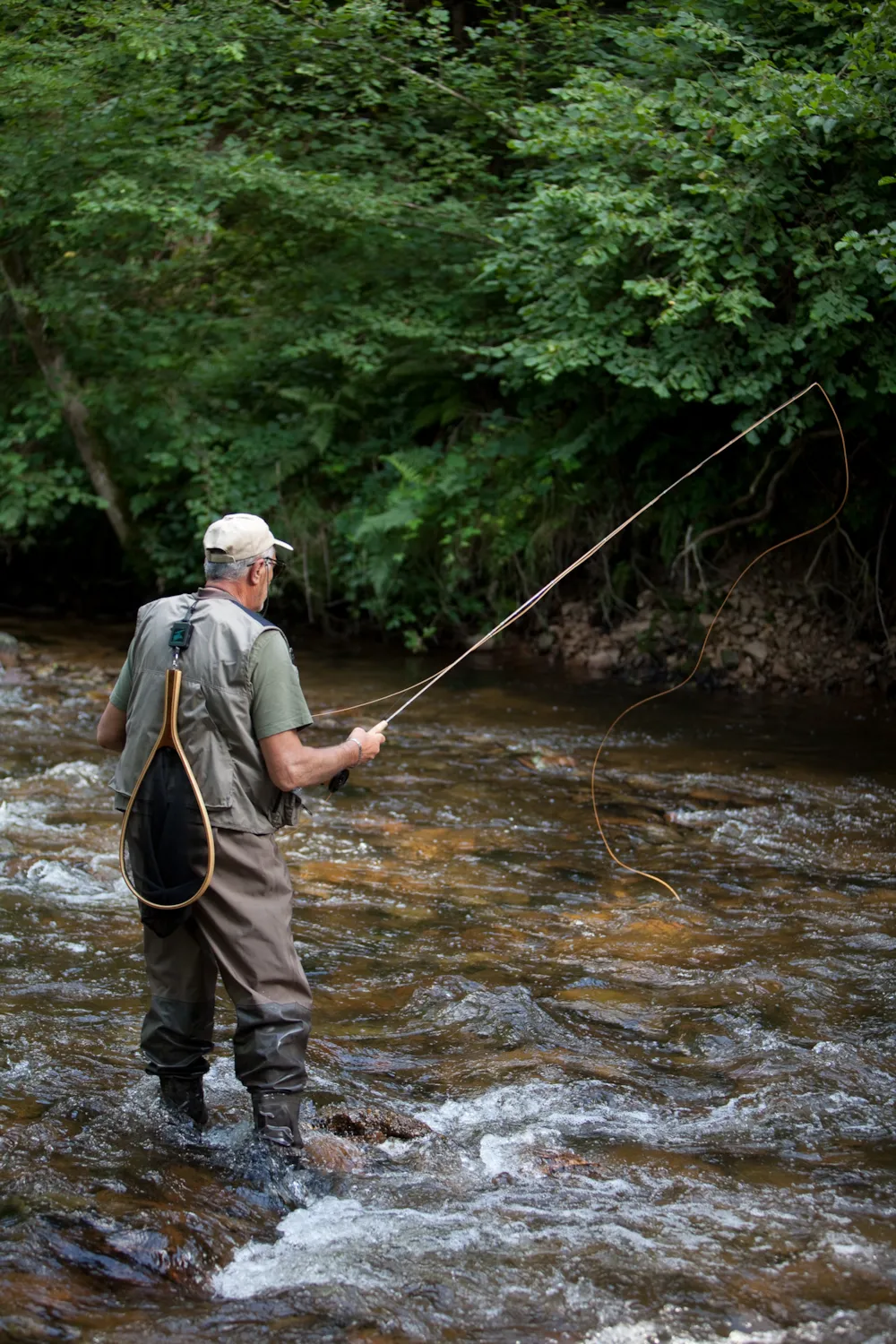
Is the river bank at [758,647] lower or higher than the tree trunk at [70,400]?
lower

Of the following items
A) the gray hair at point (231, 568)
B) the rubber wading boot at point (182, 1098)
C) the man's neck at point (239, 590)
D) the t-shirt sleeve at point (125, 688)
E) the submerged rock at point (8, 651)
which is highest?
the gray hair at point (231, 568)

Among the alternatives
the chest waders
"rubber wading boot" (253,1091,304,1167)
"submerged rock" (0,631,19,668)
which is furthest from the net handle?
"submerged rock" (0,631,19,668)

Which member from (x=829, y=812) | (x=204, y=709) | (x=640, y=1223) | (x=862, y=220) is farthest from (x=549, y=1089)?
(x=862, y=220)

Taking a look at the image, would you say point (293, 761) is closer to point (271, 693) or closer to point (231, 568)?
point (271, 693)

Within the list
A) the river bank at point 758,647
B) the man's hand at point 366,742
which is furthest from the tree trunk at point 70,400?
the man's hand at point 366,742

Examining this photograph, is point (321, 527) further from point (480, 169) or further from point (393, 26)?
point (393, 26)

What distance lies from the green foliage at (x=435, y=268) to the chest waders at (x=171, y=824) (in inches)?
235

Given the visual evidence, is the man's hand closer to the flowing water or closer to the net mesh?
the net mesh

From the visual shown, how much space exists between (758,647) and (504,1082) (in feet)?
25.6

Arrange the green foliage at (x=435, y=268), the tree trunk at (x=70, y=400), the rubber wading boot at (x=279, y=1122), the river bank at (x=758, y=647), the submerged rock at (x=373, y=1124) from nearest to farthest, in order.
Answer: the rubber wading boot at (x=279, y=1122)
the submerged rock at (x=373, y=1124)
the green foliage at (x=435, y=268)
the river bank at (x=758, y=647)
the tree trunk at (x=70, y=400)

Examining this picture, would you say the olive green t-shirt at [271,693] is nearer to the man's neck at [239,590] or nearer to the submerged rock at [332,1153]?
the man's neck at [239,590]

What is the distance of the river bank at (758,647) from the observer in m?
11.4

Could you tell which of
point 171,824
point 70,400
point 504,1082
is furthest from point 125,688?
point 70,400

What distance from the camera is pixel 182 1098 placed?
3.95 meters
